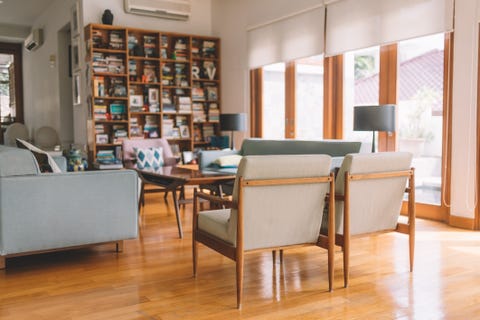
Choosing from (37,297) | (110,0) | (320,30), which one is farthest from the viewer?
(110,0)

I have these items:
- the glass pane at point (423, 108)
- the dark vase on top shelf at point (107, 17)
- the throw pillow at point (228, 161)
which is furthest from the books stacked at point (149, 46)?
the glass pane at point (423, 108)

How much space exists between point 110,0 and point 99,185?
5.04 metres

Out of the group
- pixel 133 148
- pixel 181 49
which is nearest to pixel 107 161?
pixel 133 148

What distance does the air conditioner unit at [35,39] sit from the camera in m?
10.5

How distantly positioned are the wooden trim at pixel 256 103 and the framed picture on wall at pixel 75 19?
296 centimetres

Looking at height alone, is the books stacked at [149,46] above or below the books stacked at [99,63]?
above

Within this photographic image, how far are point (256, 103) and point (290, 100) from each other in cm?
85

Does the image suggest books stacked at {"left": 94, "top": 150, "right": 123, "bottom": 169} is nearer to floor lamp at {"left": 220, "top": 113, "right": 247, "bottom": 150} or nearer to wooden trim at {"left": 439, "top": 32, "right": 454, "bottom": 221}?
floor lamp at {"left": 220, "top": 113, "right": 247, "bottom": 150}

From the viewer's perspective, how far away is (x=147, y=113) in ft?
26.2

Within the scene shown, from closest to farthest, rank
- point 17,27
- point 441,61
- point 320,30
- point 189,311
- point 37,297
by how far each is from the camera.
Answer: point 189,311 < point 37,297 < point 441,61 < point 320,30 < point 17,27

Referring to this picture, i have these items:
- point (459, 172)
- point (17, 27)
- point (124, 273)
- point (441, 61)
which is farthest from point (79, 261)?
point (17, 27)

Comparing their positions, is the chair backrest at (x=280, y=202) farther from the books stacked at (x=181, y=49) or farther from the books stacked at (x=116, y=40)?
the books stacked at (x=181, y=49)

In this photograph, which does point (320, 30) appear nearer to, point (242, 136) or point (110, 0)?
point (242, 136)

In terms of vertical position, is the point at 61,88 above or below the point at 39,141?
above
